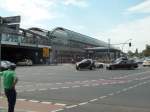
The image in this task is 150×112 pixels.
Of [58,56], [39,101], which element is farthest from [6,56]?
[39,101]

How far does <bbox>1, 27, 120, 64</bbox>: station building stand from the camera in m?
81.0

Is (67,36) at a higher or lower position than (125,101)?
higher

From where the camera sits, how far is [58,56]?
112000mm

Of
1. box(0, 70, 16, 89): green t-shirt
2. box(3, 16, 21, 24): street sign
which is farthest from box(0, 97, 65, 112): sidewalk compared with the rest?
box(3, 16, 21, 24): street sign

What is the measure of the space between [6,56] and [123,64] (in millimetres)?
41867

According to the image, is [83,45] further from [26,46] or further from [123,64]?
[123,64]

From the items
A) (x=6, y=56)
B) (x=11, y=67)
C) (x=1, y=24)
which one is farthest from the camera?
(x=6, y=56)

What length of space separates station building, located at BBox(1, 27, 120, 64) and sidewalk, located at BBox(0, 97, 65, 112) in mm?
41333

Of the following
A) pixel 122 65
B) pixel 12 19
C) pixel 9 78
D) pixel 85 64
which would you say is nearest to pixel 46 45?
pixel 85 64

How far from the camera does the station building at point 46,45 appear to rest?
266ft

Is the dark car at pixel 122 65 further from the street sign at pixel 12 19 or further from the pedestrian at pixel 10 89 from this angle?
the pedestrian at pixel 10 89

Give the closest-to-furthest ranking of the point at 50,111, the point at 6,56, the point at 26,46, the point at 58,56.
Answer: the point at 50,111
the point at 26,46
the point at 6,56
the point at 58,56

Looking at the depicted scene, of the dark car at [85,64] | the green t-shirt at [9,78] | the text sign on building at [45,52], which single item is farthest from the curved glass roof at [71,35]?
the green t-shirt at [9,78]

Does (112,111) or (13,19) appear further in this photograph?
(13,19)
